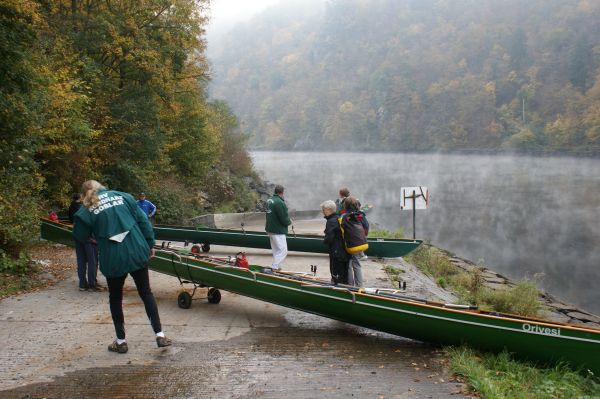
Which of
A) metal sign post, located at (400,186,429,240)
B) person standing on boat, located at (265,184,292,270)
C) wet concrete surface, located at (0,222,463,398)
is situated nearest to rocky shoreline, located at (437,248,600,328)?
metal sign post, located at (400,186,429,240)

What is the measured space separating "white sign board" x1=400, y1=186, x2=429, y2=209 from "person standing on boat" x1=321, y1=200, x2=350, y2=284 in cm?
711

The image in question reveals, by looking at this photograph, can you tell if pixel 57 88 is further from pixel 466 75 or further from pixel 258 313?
pixel 466 75

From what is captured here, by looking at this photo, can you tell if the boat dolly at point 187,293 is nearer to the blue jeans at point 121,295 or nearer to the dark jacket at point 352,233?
the blue jeans at point 121,295

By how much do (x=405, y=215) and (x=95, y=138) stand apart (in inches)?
1009

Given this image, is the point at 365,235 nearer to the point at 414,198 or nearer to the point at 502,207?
the point at 414,198

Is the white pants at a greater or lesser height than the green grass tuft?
greater

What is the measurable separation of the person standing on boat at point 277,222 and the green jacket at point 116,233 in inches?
151

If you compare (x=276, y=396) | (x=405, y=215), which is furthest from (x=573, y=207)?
(x=276, y=396)

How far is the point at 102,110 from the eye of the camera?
661 inches

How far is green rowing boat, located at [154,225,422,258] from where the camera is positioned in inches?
456

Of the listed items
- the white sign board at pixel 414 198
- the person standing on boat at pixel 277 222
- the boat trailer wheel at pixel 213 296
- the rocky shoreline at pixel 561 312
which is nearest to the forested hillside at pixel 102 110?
the boat trailer wheel at pixel 213 296

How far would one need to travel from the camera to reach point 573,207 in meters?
36.6

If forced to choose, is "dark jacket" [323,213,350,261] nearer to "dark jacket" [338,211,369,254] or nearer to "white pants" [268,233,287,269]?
"dark jacket" [338,211,369,254]

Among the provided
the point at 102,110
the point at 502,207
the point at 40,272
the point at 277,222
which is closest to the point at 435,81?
the point at 502,207
